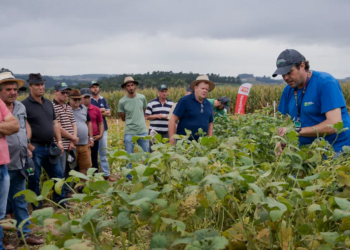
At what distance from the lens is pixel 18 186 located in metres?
4.14

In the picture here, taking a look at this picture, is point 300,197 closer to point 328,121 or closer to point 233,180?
point 233,180

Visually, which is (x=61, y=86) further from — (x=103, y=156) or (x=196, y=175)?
(x=196, y=175)

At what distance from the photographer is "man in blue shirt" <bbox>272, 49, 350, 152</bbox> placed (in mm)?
3035

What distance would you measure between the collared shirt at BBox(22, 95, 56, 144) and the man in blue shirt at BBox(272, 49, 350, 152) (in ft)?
10.1

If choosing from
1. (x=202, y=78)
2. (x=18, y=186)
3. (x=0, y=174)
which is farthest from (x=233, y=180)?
(x=202, y=78)

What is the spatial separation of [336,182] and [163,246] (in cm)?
109

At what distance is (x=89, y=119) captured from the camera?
6.62 m

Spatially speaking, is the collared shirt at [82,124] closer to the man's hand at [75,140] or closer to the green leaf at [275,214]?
the man's hand at [75,140]

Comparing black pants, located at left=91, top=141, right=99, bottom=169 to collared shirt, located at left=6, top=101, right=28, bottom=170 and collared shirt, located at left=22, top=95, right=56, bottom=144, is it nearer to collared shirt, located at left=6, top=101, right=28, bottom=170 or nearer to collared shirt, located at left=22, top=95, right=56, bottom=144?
collared shirt, located at left=22, top=95, right=56, bottom=144

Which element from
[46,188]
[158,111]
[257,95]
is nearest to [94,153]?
[158,111]

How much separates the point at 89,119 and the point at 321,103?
4370mm

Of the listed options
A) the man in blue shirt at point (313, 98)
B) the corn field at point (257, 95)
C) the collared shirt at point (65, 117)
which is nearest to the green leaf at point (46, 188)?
the man in blue shirt at point (313, 98)

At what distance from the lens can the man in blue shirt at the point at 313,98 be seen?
9.96 ft

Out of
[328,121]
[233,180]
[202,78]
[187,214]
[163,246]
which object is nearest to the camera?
[163,246]
